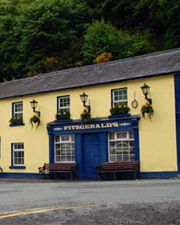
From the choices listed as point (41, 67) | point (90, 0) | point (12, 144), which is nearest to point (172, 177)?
point (12, 144)

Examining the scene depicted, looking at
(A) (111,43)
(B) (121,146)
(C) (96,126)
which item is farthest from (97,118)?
(A) (111,43)

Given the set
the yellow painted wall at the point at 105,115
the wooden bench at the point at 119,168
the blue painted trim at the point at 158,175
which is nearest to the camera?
the blue painted trim at the point at 158,175

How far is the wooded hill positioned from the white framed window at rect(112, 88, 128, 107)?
17.6 meters

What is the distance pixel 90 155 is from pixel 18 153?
19.5 feet

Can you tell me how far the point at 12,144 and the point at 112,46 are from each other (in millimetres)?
16422

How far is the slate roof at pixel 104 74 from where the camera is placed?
931 inches

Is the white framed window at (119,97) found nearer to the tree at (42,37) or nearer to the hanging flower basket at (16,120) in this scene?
the hanging flower basket at (16,120)

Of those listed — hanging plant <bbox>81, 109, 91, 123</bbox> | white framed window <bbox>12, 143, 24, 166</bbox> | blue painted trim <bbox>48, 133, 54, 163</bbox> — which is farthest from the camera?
white framed window <bbox>12, 143, 24, 166</bbox>

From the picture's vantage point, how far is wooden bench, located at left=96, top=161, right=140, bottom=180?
76.3 feet

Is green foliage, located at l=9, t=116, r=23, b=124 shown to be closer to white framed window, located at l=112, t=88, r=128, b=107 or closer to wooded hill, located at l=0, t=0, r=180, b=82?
white framed window, located at l=112, t=88, r=128, b=107

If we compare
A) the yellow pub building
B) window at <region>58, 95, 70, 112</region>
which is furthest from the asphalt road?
window at <region>58, 95, 70, 112</region>

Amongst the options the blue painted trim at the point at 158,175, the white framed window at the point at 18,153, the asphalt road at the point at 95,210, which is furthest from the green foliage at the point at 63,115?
the asphalt road at the point at 95,210

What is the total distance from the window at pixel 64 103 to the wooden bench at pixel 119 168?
4.29m

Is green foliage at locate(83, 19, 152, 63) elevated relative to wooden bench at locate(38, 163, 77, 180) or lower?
elevated
